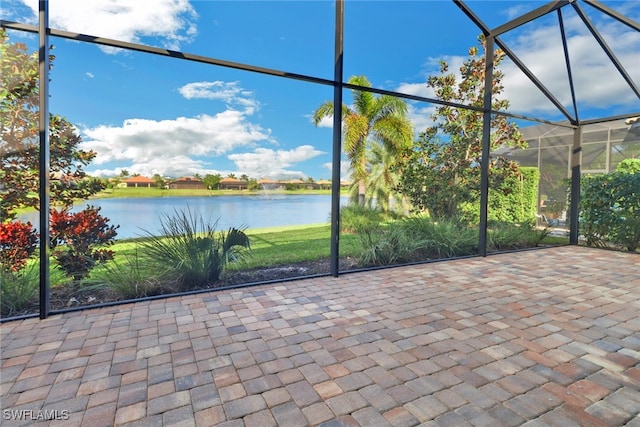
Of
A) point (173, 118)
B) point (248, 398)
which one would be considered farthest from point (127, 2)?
point (248, 398)

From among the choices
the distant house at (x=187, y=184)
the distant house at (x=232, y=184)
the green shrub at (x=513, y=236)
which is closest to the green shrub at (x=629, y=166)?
the green shrub at (x=513, y=236)

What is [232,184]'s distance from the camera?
586 centimetres

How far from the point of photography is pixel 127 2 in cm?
392

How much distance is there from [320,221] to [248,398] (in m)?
6.51

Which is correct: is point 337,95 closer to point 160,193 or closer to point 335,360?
point 160,193

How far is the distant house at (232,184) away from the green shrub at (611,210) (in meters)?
7.14

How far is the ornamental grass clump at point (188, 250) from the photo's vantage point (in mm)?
3975

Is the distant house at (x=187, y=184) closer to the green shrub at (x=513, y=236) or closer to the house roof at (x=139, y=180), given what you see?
the house roof at (x=139, y=180)

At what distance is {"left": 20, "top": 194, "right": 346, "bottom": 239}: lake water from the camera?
4016mm

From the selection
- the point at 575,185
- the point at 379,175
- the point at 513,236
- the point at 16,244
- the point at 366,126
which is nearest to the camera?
the point at 16,244

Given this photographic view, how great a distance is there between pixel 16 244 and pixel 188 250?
1.68m

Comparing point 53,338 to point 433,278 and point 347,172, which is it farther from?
point 347,172

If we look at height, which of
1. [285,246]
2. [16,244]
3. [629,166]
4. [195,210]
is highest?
[629,166]

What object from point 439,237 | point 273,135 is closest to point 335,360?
point 439,237
